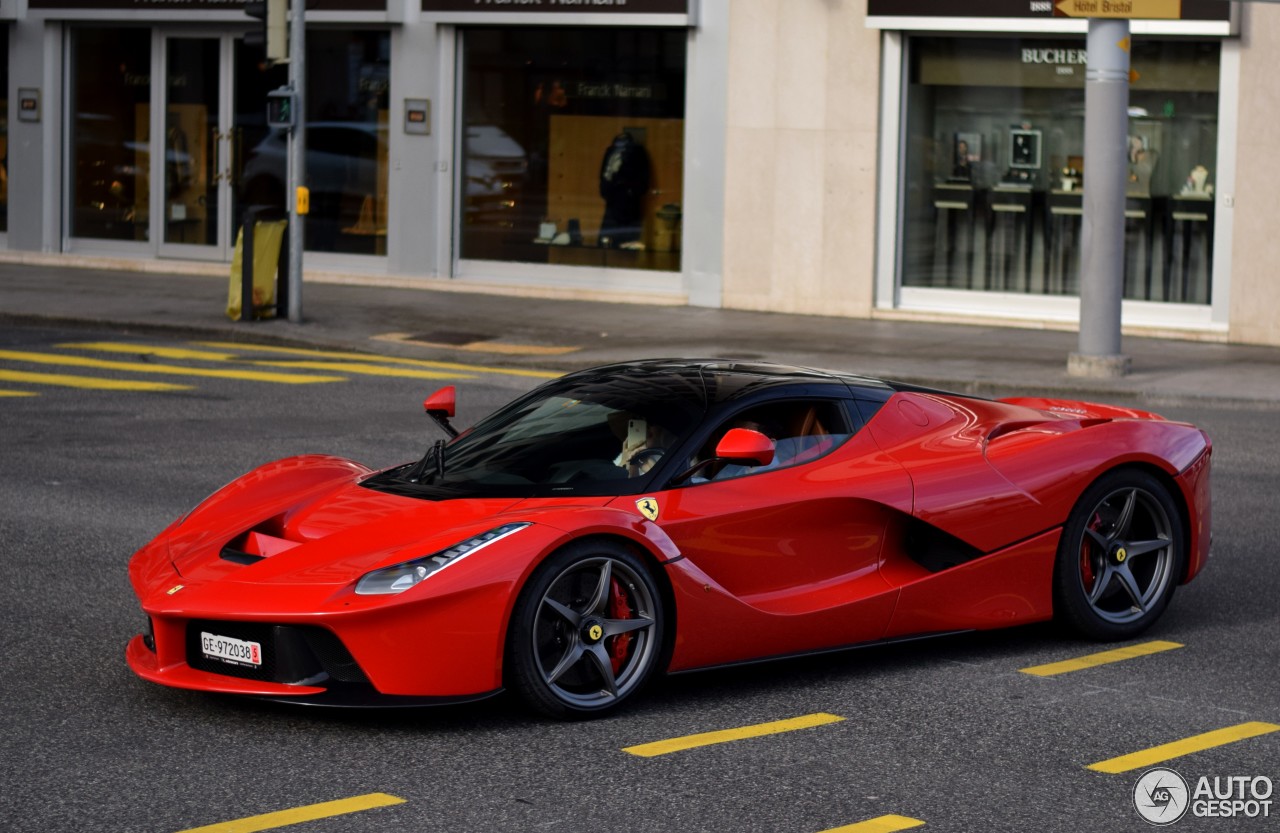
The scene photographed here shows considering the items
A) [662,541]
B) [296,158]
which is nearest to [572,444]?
[662,541]

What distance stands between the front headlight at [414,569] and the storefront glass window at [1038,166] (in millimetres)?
16131

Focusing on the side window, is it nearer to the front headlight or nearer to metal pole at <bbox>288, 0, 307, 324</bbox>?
the front headlight

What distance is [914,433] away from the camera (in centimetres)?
751

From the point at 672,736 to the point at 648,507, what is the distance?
0.81 m

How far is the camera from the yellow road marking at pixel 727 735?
6.14m

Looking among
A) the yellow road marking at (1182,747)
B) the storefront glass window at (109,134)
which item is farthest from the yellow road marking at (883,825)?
the storefront glass window at (109,134)

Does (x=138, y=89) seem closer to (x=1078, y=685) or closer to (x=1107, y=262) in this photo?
(x=1107, y=262)

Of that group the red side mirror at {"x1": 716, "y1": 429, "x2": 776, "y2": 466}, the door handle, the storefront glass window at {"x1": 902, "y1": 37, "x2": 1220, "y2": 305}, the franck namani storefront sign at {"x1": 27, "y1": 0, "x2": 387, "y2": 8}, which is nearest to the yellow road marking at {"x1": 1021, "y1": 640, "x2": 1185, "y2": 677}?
the red side mirror at {"x1": 716, "y1": 429, "x2": 776, "y2": 466}

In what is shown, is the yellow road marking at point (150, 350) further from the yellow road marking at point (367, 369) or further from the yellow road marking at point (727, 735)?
the yellow road marking at point (727, 735)

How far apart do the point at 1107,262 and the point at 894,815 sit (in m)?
12.4

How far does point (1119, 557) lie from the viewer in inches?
305

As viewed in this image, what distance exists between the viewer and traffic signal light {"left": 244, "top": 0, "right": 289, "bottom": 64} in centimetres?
2023

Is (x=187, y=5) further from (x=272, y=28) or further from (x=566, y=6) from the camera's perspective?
(x=272, y=28)

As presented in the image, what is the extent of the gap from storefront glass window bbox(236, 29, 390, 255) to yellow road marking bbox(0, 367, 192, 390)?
9498 mm
